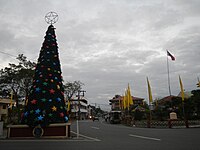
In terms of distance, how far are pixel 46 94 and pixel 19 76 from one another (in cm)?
2111

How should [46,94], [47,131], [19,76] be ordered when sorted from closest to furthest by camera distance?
[47,131], [46,94], [19,76]

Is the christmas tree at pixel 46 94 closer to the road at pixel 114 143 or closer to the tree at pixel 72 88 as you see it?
the road at pixel 114 143

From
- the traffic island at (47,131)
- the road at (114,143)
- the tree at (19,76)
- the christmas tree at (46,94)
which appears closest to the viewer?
the road at (114,143)

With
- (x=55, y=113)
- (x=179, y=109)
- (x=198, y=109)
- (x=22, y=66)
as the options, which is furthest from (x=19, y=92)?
(x=198, y=109)

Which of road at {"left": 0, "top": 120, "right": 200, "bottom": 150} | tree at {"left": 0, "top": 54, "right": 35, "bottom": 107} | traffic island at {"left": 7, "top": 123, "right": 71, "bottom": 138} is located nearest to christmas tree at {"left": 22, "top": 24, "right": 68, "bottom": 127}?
traffic island at {"left": 7, "top": 123, "right": 71, "bottom": 138}

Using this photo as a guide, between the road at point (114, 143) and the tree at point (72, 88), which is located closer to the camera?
the road at point (114, 143)

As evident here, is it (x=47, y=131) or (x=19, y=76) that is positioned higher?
(x=19, y=76)

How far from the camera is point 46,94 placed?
14.2 m

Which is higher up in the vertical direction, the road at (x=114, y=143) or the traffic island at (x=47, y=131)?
the traffic island at (x=47, y=131)

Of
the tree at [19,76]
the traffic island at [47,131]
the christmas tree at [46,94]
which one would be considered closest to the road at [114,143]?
the traffic island at [47,131]

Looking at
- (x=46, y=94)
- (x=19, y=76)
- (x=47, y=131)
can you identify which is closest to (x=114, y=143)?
(x=47, y=131)

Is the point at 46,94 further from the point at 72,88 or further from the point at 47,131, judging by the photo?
the point at 72,88

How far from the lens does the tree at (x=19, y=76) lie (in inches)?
1300

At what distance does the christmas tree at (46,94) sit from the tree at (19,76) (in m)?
18.3
